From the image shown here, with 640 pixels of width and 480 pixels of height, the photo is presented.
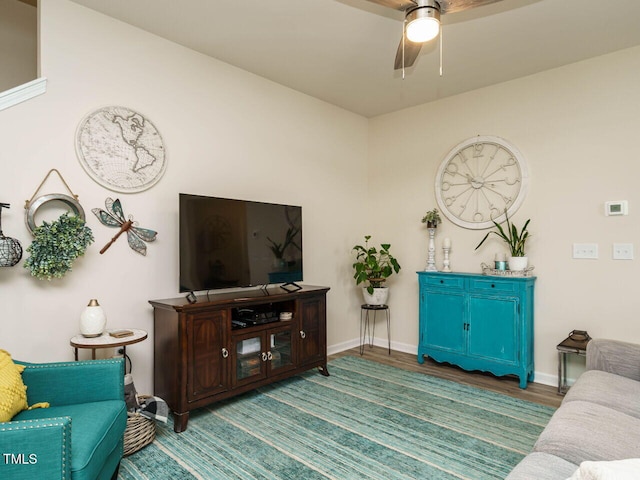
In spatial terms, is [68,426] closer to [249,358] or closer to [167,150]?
[249,358]

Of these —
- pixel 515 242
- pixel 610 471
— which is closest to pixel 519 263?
pixel 515 242

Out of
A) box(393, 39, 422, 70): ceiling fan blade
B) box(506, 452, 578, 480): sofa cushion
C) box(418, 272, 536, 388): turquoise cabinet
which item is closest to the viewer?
box(506, 452, 578, 480): sofa cushion

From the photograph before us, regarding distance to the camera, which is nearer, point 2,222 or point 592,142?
point 2,222

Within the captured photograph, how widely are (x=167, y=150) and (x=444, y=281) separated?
8.97 feet

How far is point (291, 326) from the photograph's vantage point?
10.6 ft

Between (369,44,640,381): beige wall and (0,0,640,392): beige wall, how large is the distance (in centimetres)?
1

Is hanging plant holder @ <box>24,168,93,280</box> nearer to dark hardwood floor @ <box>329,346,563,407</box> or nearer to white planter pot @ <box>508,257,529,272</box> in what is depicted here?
dark hardwood floor @ <box>329,346,563,407</box>

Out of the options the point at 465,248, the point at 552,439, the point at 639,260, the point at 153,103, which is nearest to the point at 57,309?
the point at 153,103

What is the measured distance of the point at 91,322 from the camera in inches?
89.6

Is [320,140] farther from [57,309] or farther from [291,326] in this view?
[57,309]

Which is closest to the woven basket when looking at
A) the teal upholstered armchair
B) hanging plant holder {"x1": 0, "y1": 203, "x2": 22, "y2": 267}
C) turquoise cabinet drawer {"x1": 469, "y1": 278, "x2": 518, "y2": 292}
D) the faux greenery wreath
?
the teal upholstered armchair

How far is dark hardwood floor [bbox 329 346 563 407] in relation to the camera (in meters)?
3.13

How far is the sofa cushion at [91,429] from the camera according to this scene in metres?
1.45

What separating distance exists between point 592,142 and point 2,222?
428 centimetres
